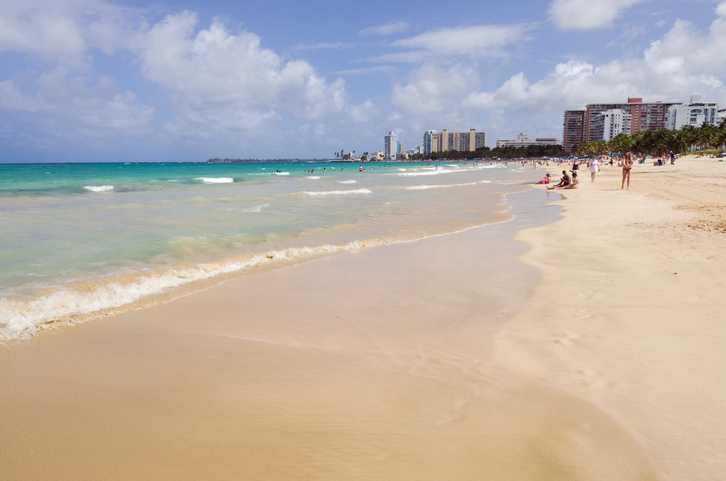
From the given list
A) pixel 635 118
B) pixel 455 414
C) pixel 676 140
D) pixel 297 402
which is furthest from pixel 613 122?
pixel 297 402

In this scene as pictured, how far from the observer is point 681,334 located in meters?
4.00

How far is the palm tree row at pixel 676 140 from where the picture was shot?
82.4 metres

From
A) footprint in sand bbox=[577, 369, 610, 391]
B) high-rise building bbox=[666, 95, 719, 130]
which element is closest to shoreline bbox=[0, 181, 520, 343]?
footprint in sand bbox=[577, 369, 610, 391]

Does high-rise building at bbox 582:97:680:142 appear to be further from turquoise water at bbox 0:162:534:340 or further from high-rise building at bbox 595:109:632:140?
turquoise water at bbox 0:162:534:340

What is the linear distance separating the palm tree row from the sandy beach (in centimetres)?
9680

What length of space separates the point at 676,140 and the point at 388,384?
378 feet

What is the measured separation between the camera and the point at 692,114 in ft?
534

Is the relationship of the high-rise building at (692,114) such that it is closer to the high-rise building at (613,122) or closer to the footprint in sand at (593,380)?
the high-rise building at (613,122)

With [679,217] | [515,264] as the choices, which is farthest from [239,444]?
[679,217]

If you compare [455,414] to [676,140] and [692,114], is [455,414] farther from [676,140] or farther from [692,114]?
[692,114]

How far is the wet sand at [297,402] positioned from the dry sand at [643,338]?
18 centimetres

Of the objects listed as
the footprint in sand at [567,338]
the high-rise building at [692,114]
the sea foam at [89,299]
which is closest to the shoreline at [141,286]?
the sea foam at [89,299]

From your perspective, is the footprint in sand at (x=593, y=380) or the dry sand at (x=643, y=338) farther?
the footprint in sand at (x=593, y=380)

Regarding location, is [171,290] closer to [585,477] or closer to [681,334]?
[585,477]
